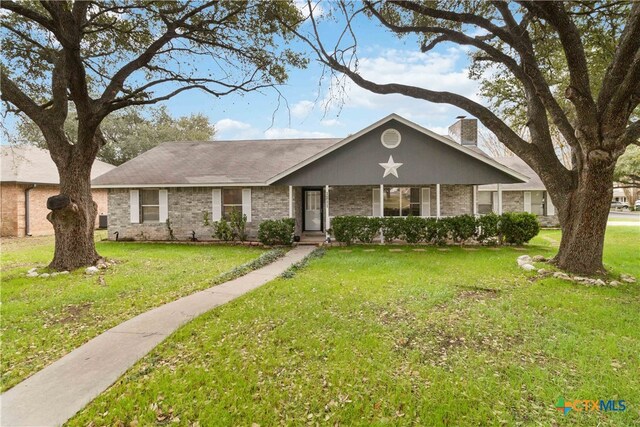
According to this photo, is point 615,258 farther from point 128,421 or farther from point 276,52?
point 128,421

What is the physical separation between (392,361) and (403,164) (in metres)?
10.6

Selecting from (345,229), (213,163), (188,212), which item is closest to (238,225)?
(188,212)

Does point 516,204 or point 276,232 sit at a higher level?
point 516,204

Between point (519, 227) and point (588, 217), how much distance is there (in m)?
5.26

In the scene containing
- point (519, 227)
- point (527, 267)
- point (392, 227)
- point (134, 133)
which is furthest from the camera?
point (134, 133)

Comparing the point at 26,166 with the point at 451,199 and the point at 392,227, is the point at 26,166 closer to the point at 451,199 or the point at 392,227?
the point at 392,227

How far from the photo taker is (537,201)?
19.4m

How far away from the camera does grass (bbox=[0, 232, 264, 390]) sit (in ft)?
14.3

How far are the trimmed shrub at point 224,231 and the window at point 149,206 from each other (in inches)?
130

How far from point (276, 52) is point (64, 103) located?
6.13m

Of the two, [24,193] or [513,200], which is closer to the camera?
[24,193]

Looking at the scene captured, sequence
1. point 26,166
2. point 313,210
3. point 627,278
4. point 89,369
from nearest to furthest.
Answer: point 89,369 → point 627,278 → point 313,210 → point 26,166

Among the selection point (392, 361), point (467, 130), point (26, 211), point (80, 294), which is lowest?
point (392, 361)

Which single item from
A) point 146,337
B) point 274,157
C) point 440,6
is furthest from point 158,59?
point 146,337
